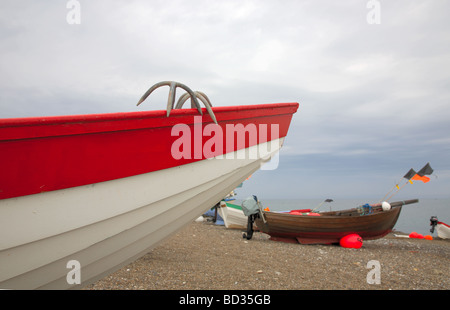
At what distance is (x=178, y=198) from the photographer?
258 cm

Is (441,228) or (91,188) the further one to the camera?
(441,228)

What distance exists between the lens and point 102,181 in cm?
212

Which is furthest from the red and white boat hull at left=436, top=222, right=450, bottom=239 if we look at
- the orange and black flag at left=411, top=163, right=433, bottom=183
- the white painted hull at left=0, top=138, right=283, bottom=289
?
the white painted hull at left=0, top=138, right=283, bottom=289

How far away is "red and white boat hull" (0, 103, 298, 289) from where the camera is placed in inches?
72.7

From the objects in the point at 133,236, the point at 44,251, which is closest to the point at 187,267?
the point at 133,236

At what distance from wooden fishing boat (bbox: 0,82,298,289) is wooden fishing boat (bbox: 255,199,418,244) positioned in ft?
27.4

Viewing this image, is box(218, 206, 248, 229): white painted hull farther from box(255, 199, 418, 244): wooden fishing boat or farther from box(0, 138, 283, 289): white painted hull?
box(0, 138, 283, 289): white painted hull

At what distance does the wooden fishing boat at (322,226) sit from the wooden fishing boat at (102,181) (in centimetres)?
834

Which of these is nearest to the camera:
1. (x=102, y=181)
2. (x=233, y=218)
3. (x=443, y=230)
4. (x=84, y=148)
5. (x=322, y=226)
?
(x=84, y=148)

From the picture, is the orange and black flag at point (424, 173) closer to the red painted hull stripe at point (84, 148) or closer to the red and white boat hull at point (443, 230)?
the red and white boat hull at point (443, 230)

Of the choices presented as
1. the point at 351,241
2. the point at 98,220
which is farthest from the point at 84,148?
the point at 351,241

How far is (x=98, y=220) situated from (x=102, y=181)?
0.31 m

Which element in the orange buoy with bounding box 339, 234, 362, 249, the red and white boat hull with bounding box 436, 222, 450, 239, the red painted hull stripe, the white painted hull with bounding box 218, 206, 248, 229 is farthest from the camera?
the red and white boat hull with bounding box 436, 222, 450, 239

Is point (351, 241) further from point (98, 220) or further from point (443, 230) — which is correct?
point (443, 230)
